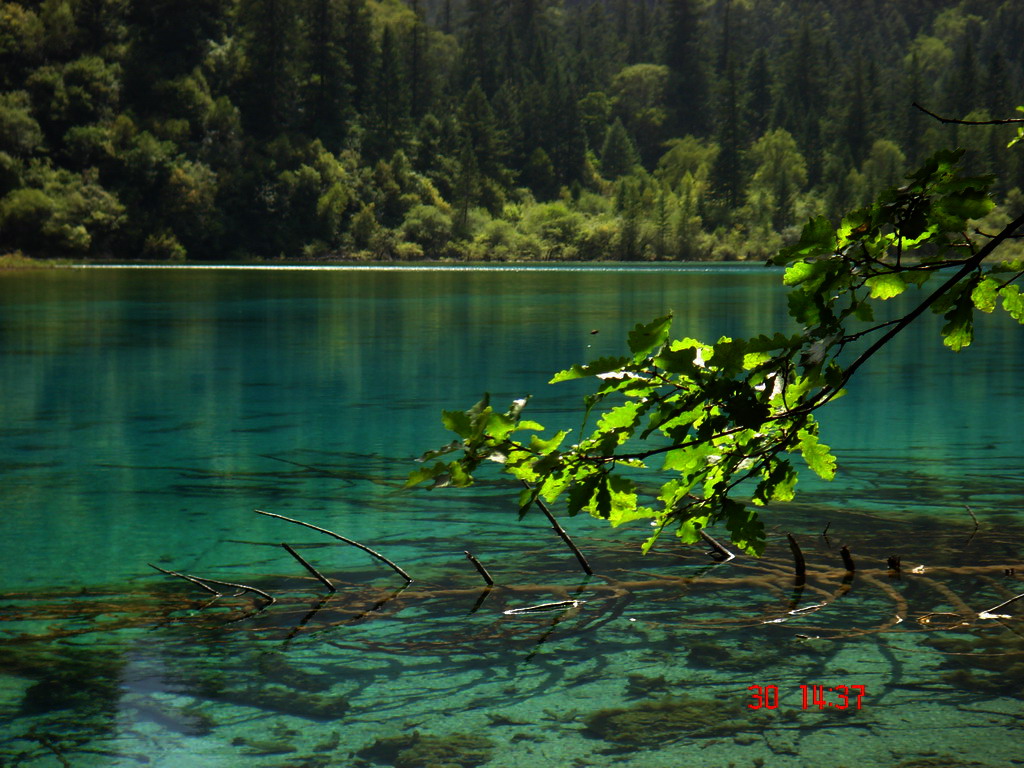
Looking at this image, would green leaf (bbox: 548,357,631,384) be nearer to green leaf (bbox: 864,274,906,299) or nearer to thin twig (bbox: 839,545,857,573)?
green leaf (bbox: 864,274,906,299)

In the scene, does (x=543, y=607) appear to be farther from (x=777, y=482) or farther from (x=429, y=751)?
(x=777, y=482)

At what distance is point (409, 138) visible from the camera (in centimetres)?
11375

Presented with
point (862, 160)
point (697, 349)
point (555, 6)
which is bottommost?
point (697, 349)

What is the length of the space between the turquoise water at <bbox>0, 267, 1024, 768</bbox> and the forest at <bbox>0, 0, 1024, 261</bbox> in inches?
2975

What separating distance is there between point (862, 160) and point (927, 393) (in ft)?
373

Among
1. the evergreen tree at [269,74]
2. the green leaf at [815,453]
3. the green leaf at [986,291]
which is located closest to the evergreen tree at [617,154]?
the evergreen tree at [269,74]

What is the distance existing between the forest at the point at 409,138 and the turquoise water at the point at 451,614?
75.6 metres

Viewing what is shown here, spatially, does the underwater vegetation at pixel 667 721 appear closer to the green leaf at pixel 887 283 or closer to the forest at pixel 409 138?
the green leaf at pixel 887 283

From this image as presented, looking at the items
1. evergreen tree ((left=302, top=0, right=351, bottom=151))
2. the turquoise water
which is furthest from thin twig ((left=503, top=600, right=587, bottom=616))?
evergreen tree ((left=302, top=0, right=351, bottom=151))

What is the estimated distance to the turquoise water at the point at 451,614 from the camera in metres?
5.28

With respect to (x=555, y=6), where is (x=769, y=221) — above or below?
below

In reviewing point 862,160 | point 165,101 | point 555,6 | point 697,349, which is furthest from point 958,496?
point 555,6

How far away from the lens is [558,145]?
5133 inches

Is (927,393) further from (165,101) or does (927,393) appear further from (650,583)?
(165,101)
